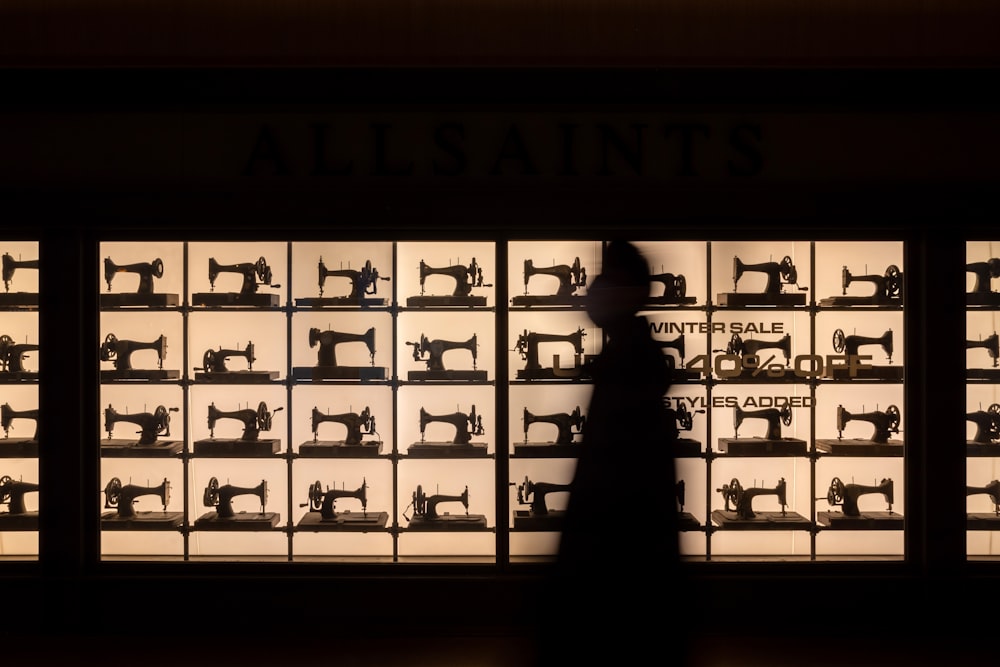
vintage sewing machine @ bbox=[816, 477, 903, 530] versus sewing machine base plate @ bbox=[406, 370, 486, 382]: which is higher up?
sewing machine base plate @ bbox=[406, 370, 486, 382]

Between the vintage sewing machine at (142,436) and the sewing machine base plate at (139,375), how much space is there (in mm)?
181

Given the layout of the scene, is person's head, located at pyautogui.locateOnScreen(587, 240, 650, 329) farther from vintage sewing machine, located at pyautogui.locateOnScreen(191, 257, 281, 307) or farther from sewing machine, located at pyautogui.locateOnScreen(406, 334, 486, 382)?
vintage sewing machine, located at pyautogui.locateOnScreen(191, 257, 281, 307)

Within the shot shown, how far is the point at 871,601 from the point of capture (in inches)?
171

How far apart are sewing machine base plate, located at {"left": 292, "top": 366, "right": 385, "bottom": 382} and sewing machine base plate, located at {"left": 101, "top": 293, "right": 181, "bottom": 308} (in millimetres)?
879

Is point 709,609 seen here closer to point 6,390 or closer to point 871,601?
point 871,601

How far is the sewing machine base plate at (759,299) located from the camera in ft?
15.0

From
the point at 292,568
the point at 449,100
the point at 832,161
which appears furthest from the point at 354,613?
the point at 832,161

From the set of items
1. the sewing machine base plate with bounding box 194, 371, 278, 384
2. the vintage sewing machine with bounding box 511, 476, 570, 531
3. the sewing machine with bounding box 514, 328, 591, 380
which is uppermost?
the sewing machine with bounding box 514, 328, 591, 380

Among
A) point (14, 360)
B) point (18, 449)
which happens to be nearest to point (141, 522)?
point (18, 449)

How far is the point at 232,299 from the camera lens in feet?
15.0

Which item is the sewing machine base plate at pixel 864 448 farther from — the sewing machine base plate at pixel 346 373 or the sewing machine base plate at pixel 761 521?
the sewing machine base plate at pixel 346 373

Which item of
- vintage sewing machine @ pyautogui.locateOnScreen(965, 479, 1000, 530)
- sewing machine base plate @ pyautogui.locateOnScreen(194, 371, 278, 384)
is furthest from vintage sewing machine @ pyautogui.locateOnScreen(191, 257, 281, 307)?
vintage sewing machine @ pyautogui.locateOnScreen(965, 479, 1000, 530)

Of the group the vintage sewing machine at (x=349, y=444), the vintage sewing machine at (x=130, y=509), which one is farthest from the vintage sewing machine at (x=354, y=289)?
the vintage sewing machine at (x=130, y=509)

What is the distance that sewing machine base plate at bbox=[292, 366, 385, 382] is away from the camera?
4.57 meters
